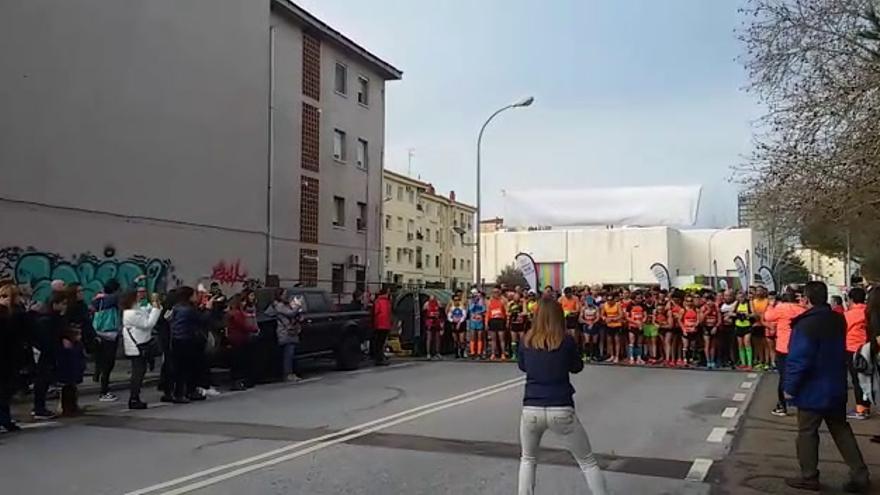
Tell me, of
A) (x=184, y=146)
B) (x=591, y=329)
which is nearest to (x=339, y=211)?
(x=184, y=146)

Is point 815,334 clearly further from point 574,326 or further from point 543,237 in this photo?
point 543,237

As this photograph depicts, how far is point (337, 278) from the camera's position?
33.5 meters

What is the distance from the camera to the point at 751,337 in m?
19.2

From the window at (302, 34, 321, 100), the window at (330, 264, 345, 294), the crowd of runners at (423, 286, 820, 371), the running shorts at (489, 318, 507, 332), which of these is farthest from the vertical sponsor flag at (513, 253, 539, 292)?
the window at (302, 34, 321, 100)

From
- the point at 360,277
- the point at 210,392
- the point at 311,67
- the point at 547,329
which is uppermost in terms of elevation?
the point at 311,67

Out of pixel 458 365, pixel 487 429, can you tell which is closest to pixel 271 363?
pixel 458 365

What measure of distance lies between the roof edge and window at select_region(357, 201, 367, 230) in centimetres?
596

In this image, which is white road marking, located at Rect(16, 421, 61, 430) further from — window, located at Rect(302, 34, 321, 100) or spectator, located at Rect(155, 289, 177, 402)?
window, located at Rect(302, 34, 321, 100)

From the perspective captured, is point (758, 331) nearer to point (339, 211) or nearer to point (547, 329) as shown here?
point (547, 329)

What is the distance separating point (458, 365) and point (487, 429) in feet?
31.5

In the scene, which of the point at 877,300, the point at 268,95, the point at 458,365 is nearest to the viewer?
the point at 877,300

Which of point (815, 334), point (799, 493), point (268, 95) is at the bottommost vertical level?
point (799, 493)

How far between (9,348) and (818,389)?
354 inches

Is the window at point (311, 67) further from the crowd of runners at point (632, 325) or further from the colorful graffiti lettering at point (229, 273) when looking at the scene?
the crowd of runners at point (632, 325)
